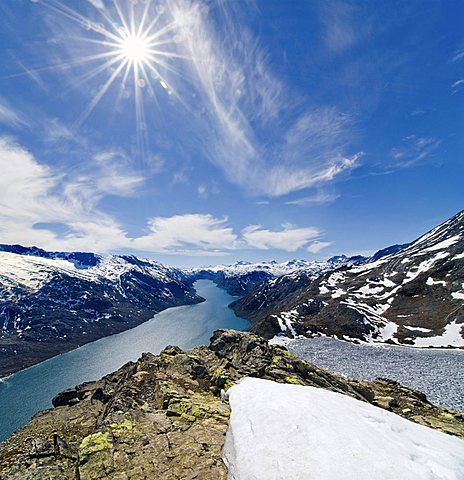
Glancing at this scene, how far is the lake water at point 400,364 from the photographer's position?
52.7 meters

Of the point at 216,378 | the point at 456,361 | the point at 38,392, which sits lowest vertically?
the point at 38,392

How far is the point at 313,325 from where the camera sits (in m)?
117

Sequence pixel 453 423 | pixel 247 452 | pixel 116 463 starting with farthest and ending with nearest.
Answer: pixel 453 423 → pixel 116 463 → pixel 247 452

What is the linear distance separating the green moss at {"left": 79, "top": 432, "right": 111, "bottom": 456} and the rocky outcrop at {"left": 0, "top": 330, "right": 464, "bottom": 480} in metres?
0.06

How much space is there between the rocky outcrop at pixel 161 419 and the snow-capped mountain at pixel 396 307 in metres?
77.9

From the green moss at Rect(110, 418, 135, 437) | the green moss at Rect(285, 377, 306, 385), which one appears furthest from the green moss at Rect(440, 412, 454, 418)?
the green moss at Rect(110, 418, 135, 437)

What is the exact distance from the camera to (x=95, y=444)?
15.0 m

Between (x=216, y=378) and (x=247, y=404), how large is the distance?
12241 millimetres

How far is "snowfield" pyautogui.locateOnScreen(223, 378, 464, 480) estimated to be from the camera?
10000 mm

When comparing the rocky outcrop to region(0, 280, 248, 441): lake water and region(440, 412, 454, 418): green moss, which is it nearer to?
region(440, 412, 454, 418): green moss

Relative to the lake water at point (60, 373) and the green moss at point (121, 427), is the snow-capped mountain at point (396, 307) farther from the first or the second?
the green moss at point (121, 427)

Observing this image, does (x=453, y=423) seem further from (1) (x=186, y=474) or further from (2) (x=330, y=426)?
(1) (x=186, y=474)

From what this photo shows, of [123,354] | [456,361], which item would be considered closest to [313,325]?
[456,361]

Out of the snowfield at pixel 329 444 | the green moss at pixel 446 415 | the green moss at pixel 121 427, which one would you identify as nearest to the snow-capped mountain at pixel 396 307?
the green moss at pixel 446 415
